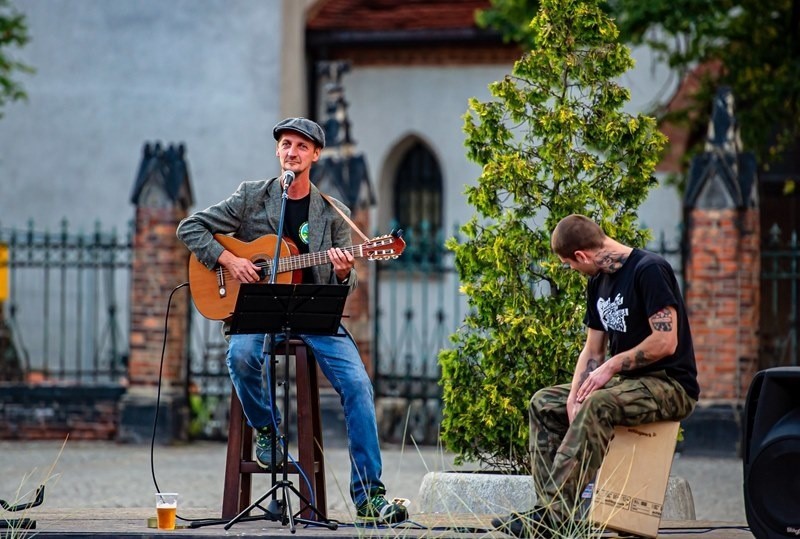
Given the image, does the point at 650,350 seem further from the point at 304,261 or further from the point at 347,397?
the point at 304,261

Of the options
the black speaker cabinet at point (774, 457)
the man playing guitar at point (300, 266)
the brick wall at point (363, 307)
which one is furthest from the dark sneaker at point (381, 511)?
the brick wall at point (363, 307)

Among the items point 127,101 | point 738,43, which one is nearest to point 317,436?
point 738,43

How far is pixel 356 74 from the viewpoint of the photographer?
20188 millimetres

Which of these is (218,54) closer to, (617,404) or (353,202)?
(353,202)

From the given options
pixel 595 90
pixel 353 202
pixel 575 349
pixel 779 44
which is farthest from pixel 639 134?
pixel 779 44

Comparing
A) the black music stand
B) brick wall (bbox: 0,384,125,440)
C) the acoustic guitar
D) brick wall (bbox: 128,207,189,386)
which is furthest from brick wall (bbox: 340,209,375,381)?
the black music stand

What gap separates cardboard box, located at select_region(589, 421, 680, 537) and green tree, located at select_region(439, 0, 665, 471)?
4.45ft

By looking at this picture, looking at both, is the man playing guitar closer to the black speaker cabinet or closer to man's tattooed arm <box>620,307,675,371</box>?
man's tattooed arm <box>620,307,675,371</box>

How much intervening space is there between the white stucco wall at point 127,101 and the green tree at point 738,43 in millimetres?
4571

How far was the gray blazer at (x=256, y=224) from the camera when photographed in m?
7.07

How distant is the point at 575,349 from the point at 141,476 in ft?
16.4

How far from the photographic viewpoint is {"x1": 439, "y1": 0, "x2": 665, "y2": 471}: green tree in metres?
7.97

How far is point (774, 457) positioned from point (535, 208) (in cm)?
249

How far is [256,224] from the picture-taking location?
7.20 m
